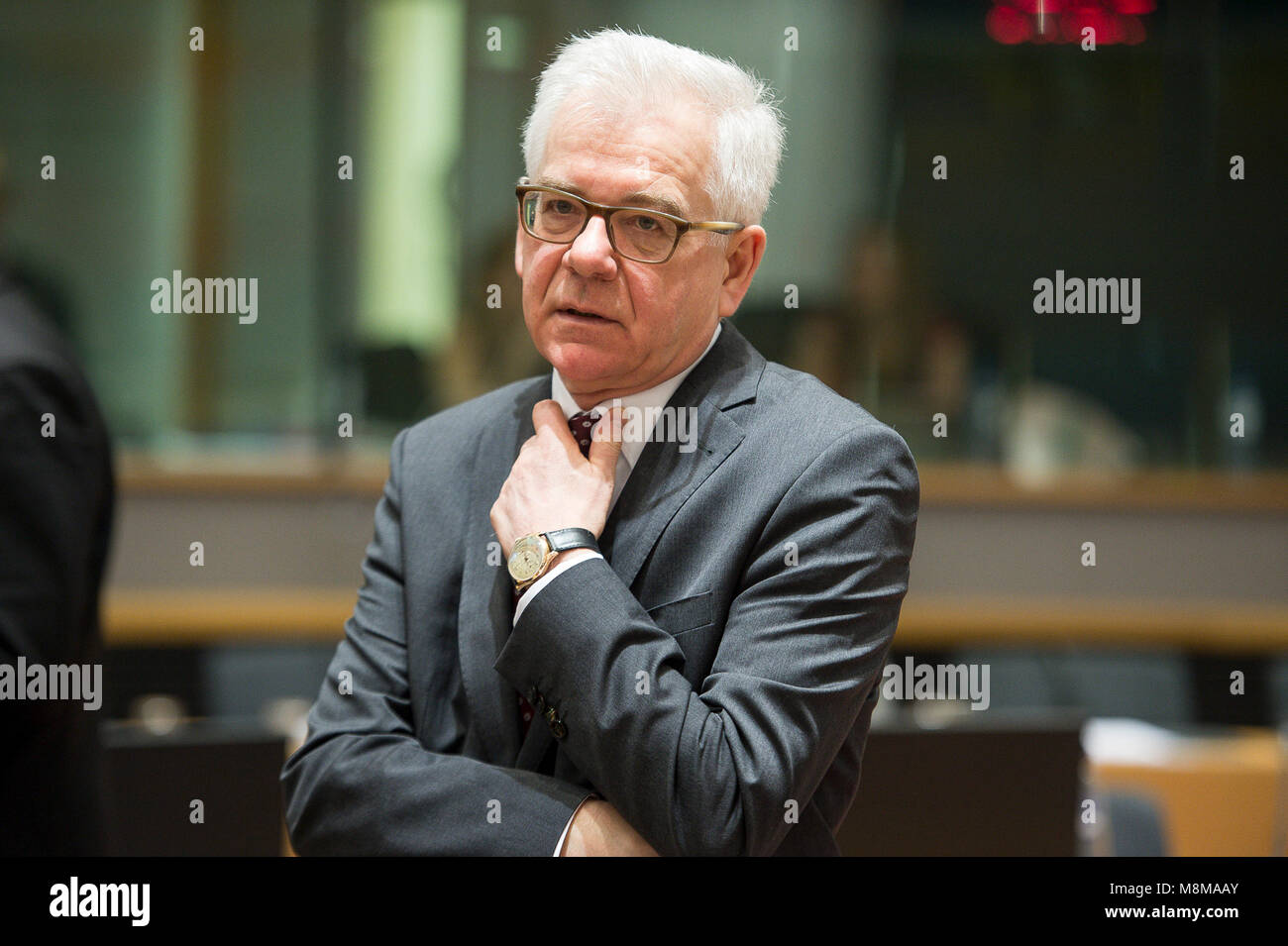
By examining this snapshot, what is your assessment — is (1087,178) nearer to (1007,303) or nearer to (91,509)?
(1007,303)

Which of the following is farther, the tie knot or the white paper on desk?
the white paper on desk

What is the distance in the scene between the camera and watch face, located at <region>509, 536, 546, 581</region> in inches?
55.5

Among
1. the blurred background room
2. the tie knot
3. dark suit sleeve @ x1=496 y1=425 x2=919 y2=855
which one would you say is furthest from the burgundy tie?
the blurred background room

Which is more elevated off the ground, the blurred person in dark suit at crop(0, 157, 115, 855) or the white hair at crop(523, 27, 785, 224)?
the white hair at crop(523, 27, 785, 224)

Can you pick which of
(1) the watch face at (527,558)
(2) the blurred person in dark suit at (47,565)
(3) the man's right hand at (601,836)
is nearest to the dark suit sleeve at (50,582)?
(2) the blurred person in dark suit at (47,565)

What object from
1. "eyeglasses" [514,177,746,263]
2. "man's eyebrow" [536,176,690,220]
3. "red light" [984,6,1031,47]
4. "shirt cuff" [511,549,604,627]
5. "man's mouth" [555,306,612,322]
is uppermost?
"red light" [984,6,1031,47]

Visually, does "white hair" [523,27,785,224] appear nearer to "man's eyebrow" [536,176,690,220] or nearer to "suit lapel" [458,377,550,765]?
"man's eyebrow" [536,176,690,220]

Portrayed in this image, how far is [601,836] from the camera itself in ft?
4.70

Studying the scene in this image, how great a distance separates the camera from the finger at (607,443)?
1.49 m

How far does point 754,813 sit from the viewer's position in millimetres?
1368

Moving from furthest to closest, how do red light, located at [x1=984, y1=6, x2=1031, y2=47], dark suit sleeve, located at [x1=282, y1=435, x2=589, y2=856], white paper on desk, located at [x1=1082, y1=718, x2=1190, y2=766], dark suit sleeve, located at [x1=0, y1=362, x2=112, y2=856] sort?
red light, located at [x1=984, y1=6, x2=1031, y2=47], white paper on desk, located at [x1=1082, y1=718, x2=1190, y2=766], dark suit sleeve, located at [x1=0, y1=362, x2=112, y2=856], dark suit sleeve, located at [x1=282, y1=435, x2=589, y2=856]

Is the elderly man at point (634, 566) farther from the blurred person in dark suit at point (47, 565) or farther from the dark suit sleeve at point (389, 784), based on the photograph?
the blurred person in dark suit at point (47, 565)

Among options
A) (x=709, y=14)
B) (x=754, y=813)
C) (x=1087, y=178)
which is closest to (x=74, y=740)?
(x=754, y=813)
